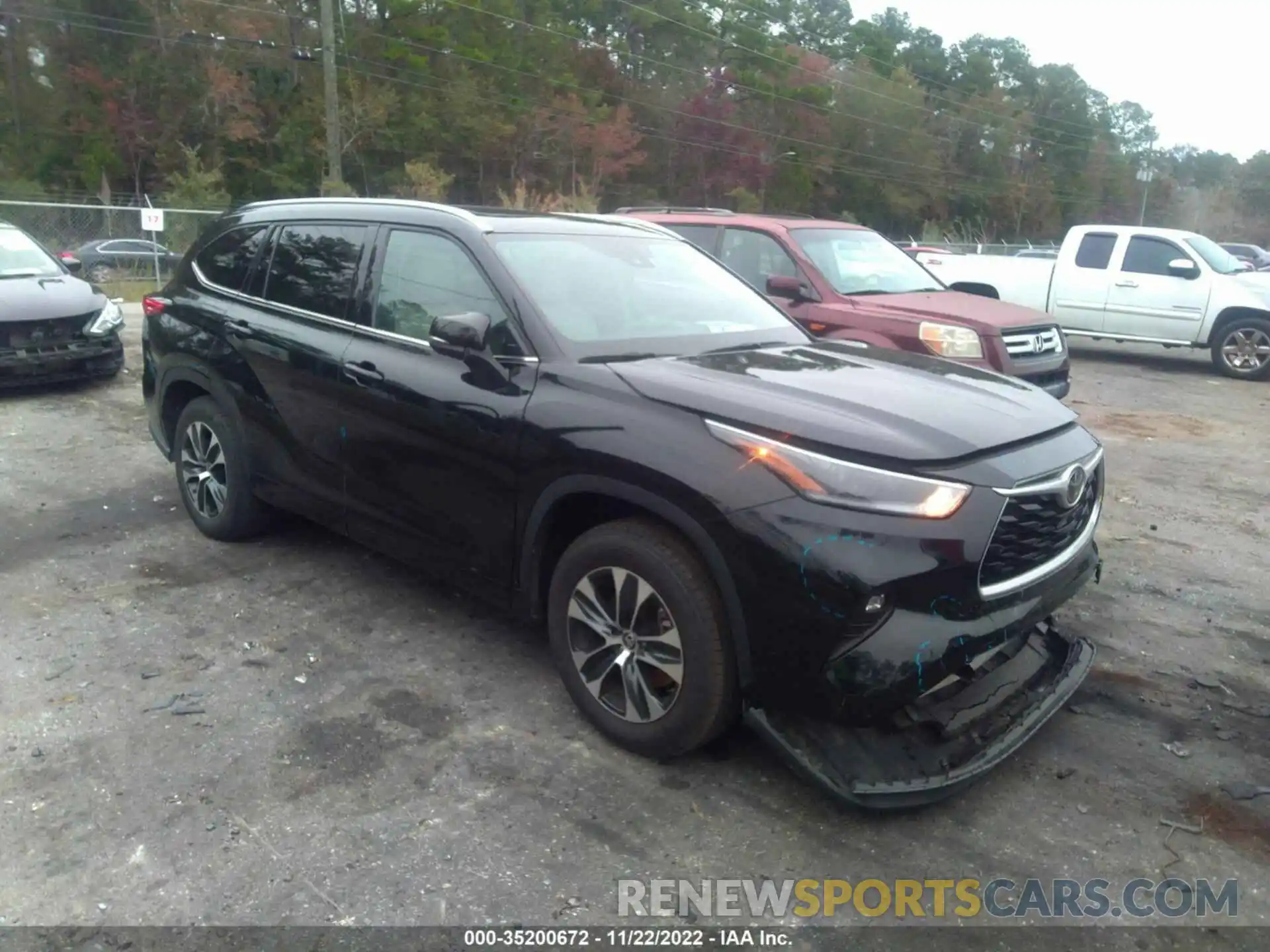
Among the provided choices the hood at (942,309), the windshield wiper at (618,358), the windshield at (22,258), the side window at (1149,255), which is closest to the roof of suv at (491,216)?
the windshield wiper at (618,358)

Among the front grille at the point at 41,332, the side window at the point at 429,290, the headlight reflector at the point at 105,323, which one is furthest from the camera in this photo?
the headlight reflector at the point at 105,323

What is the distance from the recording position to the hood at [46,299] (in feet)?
28.7

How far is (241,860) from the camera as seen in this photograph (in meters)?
3.03

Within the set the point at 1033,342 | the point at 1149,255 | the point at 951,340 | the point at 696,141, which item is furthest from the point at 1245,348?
the point at 696,141

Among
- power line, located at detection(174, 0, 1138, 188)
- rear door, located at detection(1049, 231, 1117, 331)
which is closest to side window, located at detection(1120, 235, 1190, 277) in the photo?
rear door, located at detection(1049, 231, 1117, 331)

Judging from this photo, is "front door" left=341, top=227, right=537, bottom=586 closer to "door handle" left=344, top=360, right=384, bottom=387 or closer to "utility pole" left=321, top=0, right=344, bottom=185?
"door handle" left=344, top=360, right=384, bottom=387

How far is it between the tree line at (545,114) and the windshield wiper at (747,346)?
23610 millimetres

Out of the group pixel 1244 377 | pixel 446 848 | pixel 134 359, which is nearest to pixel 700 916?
pixel 446 848

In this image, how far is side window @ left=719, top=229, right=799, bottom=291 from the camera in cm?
855

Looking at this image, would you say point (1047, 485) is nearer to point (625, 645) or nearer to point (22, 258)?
point (625, 645)

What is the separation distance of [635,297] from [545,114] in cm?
4924

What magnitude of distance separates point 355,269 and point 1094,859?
372 centimetres

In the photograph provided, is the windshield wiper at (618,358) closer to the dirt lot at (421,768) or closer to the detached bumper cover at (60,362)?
the dirt lot at (421,768)

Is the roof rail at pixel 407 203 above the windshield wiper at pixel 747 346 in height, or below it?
above
